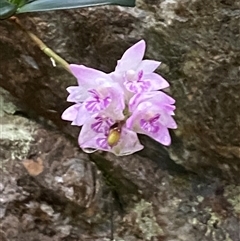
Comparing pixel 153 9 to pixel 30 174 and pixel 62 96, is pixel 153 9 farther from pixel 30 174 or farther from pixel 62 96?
pixel 30 174

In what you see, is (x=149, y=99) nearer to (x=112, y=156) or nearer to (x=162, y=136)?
(x=162, y=136)

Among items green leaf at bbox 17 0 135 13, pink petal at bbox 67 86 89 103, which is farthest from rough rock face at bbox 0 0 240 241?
pink petal at bbox 67 86 89 103

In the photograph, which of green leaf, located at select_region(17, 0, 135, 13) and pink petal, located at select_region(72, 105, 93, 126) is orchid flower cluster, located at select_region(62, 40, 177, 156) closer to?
pink petal, located at select_region(72, 105, 93, 126)

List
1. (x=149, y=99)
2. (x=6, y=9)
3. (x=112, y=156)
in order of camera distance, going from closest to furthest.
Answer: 1. (x=149, y=99)
2. (x=6, y=9)
3. (x=112, y=156)

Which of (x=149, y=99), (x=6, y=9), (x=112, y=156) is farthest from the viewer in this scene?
(x=112, y=156)

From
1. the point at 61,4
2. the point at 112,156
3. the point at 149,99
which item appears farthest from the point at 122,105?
the point at 112,156

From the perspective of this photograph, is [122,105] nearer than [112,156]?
Yes

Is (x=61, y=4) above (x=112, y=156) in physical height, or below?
above
